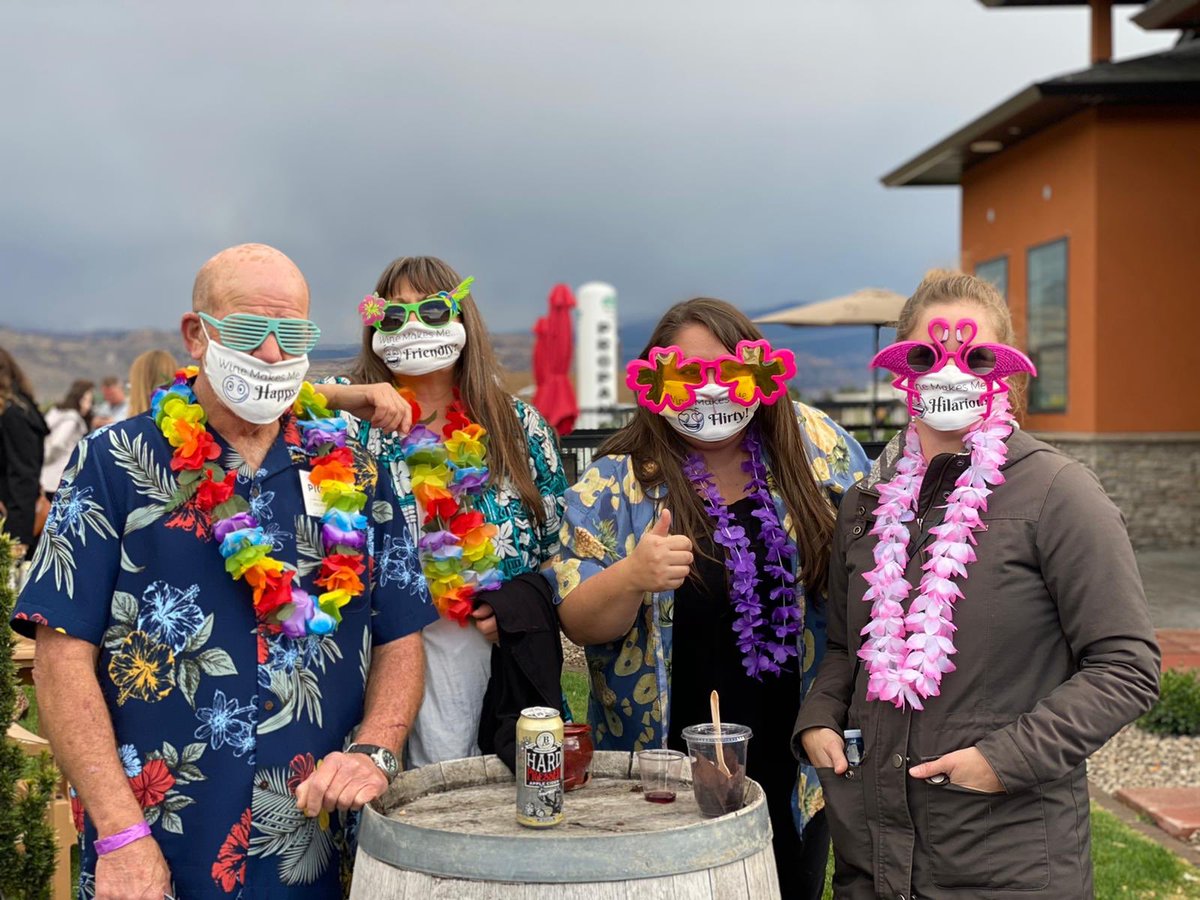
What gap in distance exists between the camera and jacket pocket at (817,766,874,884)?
2305mm

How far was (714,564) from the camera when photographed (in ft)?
9.32

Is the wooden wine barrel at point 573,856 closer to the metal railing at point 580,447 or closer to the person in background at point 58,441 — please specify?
the metal railing at point 580,447

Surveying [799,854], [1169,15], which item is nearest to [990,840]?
[799,854]

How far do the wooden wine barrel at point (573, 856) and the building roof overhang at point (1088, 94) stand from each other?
11564 millimetres

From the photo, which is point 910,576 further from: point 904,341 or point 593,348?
point 593,348

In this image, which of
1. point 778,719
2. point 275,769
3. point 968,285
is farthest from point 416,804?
point 968,285

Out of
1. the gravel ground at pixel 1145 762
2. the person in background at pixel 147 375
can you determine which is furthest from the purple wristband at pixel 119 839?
the gravel ground at pixel 1145 762

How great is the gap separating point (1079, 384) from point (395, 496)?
11.8 meters

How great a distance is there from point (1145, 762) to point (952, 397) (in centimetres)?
452

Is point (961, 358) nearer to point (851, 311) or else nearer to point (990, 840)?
point (990, 840)

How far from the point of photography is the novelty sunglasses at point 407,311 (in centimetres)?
303

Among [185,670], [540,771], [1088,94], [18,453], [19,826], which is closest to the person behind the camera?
[540,771]

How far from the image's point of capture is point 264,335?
7.52 feet

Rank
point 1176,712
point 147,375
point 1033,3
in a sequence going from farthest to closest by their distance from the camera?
point 1033,3 < point 1176,712 < point 147,375
